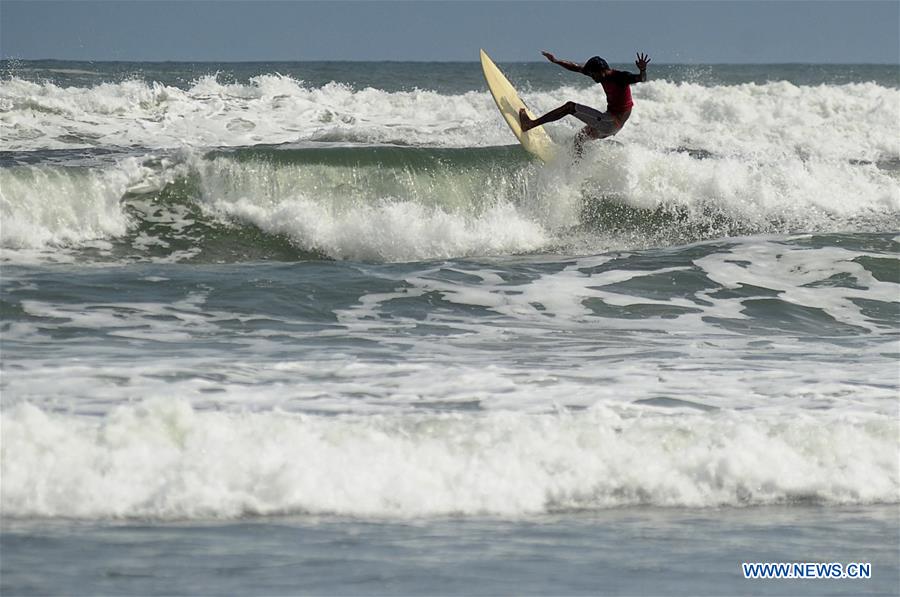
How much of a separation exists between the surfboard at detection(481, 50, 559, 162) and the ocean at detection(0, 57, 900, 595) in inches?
16.1

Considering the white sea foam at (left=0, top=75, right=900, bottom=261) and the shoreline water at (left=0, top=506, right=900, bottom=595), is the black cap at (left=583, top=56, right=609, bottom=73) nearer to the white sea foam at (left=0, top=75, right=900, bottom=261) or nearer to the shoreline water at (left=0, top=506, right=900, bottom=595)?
the white sea foam at (left=0, top=75, right=900, bottom=261)

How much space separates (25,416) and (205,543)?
1.33m

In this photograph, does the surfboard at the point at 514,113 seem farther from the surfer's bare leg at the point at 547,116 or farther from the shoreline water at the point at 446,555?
the shoreline water at the point at 446,555

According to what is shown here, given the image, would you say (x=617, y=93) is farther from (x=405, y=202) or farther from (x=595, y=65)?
(x=405, y=202)

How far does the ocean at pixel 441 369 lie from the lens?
471cm

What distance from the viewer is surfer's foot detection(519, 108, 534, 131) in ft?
41.2

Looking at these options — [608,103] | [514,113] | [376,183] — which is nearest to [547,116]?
[608,103]

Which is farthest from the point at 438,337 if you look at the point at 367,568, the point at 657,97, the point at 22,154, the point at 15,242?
the point at 657,97

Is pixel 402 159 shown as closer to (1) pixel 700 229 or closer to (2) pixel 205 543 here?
(1) pixel 700 229

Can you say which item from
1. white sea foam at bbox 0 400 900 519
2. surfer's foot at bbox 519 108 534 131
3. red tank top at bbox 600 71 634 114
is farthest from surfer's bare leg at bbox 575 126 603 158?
white sea foam at bbox 0 400 900 519

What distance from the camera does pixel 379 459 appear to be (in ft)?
17.7

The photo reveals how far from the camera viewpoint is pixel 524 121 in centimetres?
1280

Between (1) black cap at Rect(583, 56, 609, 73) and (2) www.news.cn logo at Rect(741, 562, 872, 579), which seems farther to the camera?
(1) black cap at Rect(583, 56, 609, 73)

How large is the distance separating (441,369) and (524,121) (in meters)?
6.16
